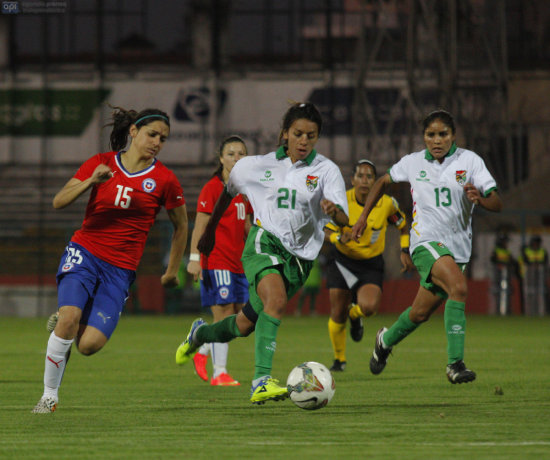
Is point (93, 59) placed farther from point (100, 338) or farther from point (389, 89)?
point (100, 338)

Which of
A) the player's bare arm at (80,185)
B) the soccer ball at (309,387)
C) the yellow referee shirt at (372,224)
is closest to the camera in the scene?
the player's bare arm at (80,185)

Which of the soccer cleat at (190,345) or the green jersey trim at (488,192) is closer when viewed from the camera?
the green jersey trim at (488,192)

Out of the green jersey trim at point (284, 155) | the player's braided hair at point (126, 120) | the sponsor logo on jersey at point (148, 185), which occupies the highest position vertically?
the player's braided hair at point (126, 120)

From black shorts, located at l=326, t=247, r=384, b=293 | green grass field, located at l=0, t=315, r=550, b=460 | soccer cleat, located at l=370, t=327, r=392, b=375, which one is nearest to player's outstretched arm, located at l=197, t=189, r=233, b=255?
green grass field, located at l=0, t=315, r=550, b=460

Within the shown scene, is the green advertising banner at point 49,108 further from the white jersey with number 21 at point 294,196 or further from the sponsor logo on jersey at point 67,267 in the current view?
the sponsor logo on jersey at point 67,267

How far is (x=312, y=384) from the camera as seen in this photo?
7.10m

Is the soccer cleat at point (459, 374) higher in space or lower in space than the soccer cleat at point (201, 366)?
higher

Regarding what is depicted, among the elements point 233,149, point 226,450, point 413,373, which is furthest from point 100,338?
point 413,373

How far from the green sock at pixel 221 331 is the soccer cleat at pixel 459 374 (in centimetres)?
168

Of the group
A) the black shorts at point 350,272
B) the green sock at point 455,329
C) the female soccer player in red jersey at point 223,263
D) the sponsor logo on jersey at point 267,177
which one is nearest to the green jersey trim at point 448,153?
the green sock at point 455,329

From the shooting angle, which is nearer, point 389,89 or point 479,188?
point 479,188

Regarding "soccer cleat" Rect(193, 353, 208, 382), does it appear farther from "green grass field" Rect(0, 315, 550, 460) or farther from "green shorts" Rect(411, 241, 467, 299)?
"green shorts" Rect(411, 241, 467, 299)

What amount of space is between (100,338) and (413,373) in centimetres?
424

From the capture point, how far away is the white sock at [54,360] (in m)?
7.12
